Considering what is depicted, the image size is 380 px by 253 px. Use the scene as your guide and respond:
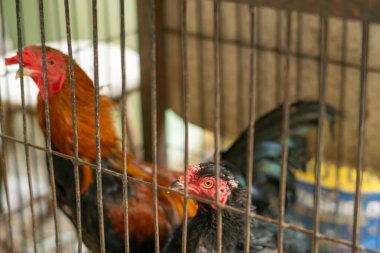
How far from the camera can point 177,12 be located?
1855mm

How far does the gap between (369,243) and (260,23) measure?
0.69 m

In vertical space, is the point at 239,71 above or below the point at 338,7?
below

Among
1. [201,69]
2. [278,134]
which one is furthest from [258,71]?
[278,134]

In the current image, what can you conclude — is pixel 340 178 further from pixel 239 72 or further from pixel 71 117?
pixel 71 117

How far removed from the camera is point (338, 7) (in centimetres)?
70

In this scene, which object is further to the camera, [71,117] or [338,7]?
[71,117]

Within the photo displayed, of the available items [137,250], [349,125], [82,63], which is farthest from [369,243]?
[82,63]

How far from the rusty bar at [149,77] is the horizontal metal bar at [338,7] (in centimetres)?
106

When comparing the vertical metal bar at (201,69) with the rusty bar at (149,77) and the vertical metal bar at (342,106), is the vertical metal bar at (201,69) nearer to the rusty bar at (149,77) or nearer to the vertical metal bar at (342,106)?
the rusty bar at (149,77)

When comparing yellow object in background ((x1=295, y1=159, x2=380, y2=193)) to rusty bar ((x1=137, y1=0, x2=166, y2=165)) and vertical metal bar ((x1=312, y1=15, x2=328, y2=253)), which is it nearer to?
rusty bar ((x1=137, y1=0, x2=166, y2=165))

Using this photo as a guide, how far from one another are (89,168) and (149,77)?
46cm

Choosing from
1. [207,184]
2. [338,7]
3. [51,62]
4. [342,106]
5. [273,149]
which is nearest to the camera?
[338,7]

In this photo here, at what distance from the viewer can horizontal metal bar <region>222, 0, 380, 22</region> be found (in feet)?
2.24

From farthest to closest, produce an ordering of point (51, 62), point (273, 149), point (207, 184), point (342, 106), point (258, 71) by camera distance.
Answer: point (258, 71) → point (342, 106) → point (273, 149) → point (51, 62) → point (207, 184)
